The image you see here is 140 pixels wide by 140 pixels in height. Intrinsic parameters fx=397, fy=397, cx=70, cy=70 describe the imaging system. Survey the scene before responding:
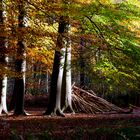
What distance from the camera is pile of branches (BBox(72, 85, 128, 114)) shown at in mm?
22594

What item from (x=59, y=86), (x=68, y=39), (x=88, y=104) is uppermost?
(x=68, y=39)

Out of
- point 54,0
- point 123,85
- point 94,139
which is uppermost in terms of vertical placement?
point 54,0

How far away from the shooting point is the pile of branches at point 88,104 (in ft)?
74.1

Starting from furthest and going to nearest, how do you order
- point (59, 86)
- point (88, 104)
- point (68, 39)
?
1. point (88, 104)
2. point (59, 86)
3. point (68, 39)

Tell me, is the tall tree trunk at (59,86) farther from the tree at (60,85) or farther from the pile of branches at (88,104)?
the pile of branches at (88,104)

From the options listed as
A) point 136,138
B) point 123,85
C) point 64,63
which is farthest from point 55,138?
point 64,63

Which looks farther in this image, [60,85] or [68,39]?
[60,85]

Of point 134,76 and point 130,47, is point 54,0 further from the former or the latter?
point 134,76

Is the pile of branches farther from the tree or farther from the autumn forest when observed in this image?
the tree

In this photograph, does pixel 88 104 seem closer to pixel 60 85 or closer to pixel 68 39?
pixel 60 85

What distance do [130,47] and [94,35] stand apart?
1.77 m

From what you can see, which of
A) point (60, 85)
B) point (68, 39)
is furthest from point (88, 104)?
point (68, 39)

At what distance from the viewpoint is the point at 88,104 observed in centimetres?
2314

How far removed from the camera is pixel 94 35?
15.1 m
